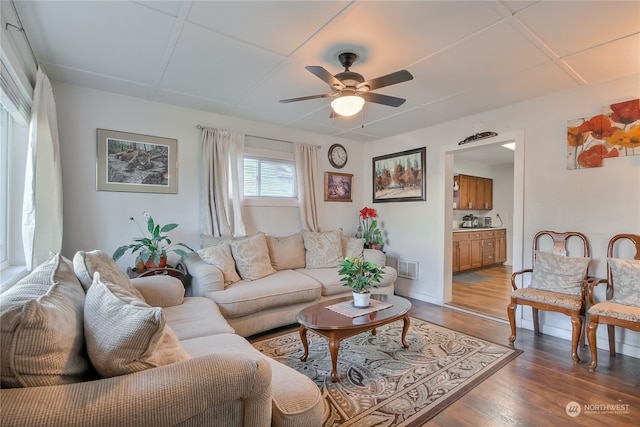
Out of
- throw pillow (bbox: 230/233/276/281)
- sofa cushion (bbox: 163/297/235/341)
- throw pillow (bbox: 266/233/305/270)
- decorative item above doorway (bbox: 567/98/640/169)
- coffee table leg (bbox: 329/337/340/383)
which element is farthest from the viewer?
throw pillow (bbox: 266/233/305/270)

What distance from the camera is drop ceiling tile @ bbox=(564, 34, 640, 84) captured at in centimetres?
→ 220

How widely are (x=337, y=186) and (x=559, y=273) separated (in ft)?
9.89

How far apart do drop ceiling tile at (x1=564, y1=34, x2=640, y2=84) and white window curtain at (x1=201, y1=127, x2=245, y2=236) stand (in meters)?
3.41

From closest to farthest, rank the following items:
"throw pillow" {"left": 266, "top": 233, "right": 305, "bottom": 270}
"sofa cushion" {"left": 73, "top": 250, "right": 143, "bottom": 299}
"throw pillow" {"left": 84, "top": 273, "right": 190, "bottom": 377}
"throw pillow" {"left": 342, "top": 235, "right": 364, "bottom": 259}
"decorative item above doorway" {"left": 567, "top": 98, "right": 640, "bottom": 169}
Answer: "throw pillow" {"left": 84, "top": 273, "right": 190, "bottom": 377}
"sofa cushion" {"left": 73, "top": 250, "right": 143, "bottom": 299}
"decorative item above doorway" {"left": 567, "top": 98, "right": 640, "bottom": 169}
"throw pillow" {"left": 266, "top": 233, "right": 305, "bottom": 270}
"throw pillow" {"left": 342, "top": 235, "right": 364, "bottom": 259}

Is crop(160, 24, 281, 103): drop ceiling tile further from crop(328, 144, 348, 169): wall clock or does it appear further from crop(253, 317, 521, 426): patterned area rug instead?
crop(253, 317, 521, 426): patterned area rug

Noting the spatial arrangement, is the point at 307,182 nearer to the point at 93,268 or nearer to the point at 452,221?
the point at 452,221

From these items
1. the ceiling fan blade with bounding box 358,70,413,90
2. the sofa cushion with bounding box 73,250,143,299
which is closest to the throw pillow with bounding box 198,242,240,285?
the sofa cushion with bounding box 73,250,143,299

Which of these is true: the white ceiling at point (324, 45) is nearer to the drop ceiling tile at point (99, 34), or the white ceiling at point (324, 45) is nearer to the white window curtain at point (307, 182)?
the drop ceiling tile at point (99, 34)

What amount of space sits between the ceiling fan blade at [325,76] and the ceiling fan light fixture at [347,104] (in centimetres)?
11

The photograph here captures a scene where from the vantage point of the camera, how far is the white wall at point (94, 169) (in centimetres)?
295

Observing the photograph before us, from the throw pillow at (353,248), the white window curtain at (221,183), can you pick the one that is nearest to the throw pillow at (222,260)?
the white window curtain at (221,183)

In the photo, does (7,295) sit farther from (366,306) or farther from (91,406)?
(366,306)

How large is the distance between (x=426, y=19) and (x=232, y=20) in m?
1.24

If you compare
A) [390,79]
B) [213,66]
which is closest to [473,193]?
[390,79]
